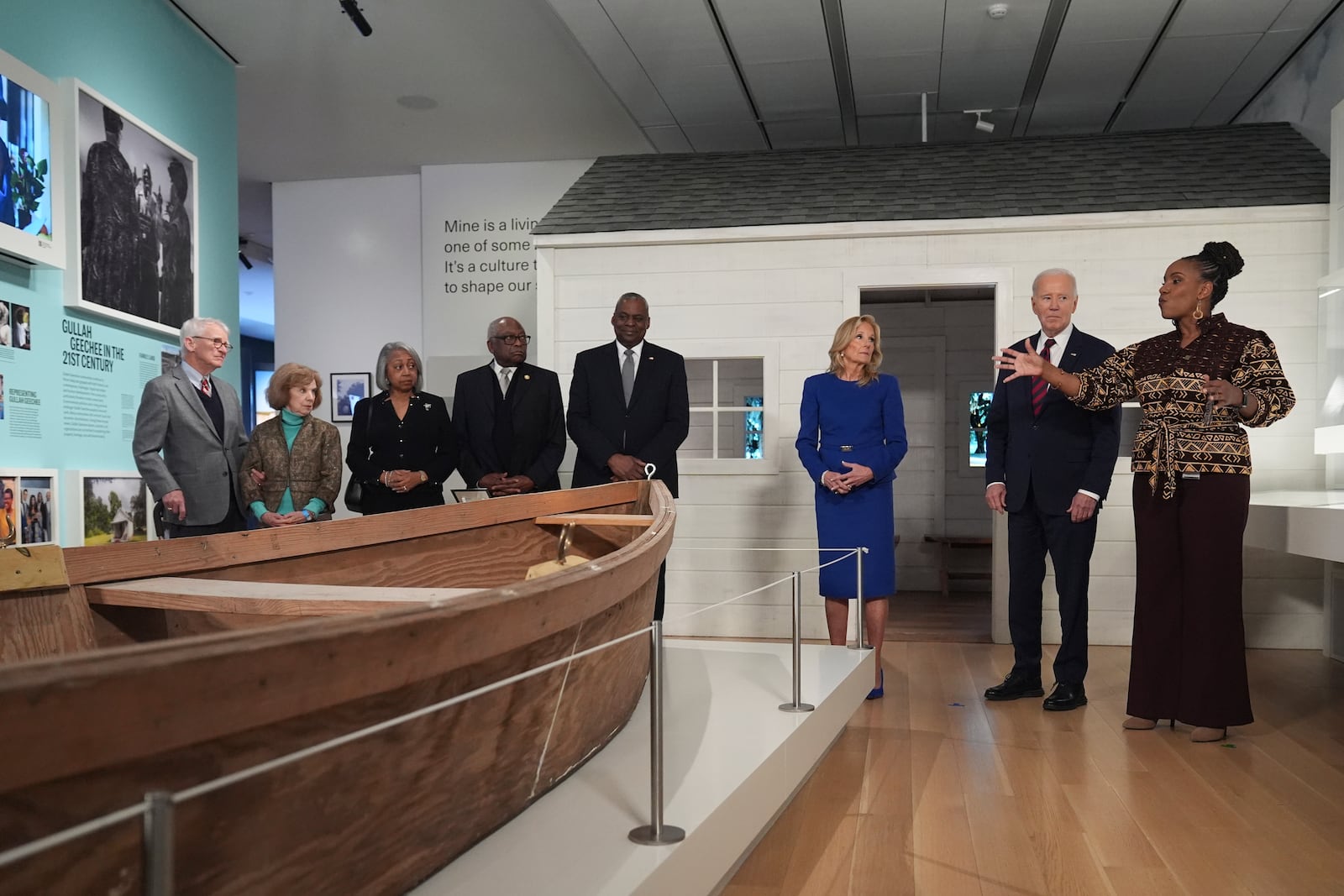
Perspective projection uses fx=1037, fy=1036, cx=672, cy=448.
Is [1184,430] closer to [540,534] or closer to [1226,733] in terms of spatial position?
[1226,733]

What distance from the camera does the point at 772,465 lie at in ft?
20.7

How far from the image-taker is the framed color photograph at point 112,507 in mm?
4998

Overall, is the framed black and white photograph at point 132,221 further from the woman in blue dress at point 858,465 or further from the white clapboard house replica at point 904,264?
the woman in blue dress at point 858,465

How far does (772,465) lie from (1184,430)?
9.61ft

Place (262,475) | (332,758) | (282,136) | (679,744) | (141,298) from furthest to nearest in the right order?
(282,136) → (141,298) → (262,475) → (679,744) → (332,758)

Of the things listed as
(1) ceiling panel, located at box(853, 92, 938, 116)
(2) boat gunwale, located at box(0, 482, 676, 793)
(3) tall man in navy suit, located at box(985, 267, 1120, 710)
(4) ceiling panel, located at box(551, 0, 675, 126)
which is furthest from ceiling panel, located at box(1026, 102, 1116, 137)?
(2) boat gunwale, located at box(0, 482, 676, 793)

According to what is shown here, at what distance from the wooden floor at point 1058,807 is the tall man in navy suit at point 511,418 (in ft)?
6.38

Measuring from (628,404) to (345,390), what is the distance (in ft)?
15.1

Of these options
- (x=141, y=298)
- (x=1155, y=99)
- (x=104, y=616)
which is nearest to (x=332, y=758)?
(x=104, y=616)

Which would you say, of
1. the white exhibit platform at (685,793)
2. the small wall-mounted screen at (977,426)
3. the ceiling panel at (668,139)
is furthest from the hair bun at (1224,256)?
the small wall-mounted screen at (977,426)

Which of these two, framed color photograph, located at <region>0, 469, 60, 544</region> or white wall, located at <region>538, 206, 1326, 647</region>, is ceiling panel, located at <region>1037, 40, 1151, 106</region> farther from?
framed color photograph, located at <region>0, 469, 60, 544</region>

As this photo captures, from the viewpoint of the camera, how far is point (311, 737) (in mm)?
1241

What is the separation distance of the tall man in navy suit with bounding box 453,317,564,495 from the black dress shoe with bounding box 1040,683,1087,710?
2387mm

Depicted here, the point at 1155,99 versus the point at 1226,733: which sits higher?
the point at 1155,99
